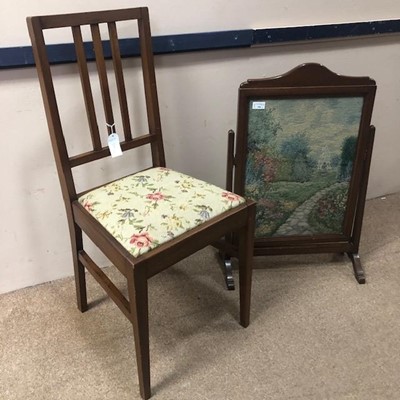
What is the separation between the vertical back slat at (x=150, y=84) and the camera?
50.2 inches

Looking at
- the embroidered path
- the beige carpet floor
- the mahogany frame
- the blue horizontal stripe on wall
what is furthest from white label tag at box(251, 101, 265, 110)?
the beige carpet floor

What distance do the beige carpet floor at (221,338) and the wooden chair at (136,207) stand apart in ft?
0.42

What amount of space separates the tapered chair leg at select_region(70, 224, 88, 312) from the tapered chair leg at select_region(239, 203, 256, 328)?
1.67ft

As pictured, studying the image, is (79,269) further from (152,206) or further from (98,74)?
(98,74)

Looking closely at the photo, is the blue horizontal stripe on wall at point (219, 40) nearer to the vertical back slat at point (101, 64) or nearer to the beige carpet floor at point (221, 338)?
the vertical back slat at point (101, 64)

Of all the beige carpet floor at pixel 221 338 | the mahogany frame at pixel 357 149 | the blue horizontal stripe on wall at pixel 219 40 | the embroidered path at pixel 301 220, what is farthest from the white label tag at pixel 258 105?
the beige carpet floor at pixel 221 338

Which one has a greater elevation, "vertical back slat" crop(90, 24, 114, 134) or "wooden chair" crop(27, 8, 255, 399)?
"vertical back slat" crop(90, 24, 114, 134)

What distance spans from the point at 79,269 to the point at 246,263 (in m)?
0.54

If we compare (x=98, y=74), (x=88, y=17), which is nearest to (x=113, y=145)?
(x=98, y=74)

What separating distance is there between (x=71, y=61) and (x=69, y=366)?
93cm

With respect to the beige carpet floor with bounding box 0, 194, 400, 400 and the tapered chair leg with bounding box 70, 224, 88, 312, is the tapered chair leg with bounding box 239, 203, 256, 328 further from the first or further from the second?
the tapered chair leg with bounding box 70, 224, 88, 312

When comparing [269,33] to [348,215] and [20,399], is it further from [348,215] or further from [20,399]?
[20,399]

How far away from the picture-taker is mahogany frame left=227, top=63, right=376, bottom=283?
134 cm

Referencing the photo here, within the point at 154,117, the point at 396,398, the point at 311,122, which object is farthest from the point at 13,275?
the point at 396,398
